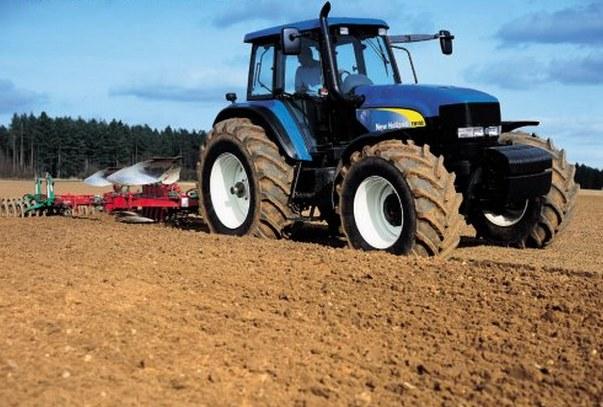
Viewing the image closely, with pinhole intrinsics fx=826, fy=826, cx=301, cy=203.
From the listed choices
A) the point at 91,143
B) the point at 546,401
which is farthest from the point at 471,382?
the point at 91,143

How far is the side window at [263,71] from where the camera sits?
9984 millimetres

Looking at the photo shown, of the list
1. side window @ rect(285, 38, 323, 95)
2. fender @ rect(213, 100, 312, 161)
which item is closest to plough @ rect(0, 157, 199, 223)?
fender @ rect(213, 100, 312, 161)

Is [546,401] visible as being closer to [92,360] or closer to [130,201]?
[92,360]

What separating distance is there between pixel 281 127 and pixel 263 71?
1.02 meters

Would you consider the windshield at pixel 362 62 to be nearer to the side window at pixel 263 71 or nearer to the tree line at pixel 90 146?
the side window at pixel 263 71

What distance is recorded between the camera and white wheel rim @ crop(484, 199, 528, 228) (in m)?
9.13

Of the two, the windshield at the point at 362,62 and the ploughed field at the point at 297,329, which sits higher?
the windshield at the point at 362,62

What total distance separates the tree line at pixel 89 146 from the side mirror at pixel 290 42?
58620mm

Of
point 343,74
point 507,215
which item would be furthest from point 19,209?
point 507,215

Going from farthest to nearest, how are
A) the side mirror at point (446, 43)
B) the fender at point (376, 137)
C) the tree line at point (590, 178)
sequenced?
1. the tree line at point (590, 178)
2. the side mirror at point (446, 43)
3. the fender at point (376, 137)

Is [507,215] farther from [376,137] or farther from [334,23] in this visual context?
[334,23]

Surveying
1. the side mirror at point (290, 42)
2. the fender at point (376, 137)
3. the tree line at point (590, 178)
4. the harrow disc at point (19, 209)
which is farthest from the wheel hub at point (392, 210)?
the tree line at point (590, 178)

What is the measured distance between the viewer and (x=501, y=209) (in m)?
8.74

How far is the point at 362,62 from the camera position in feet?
30.8
